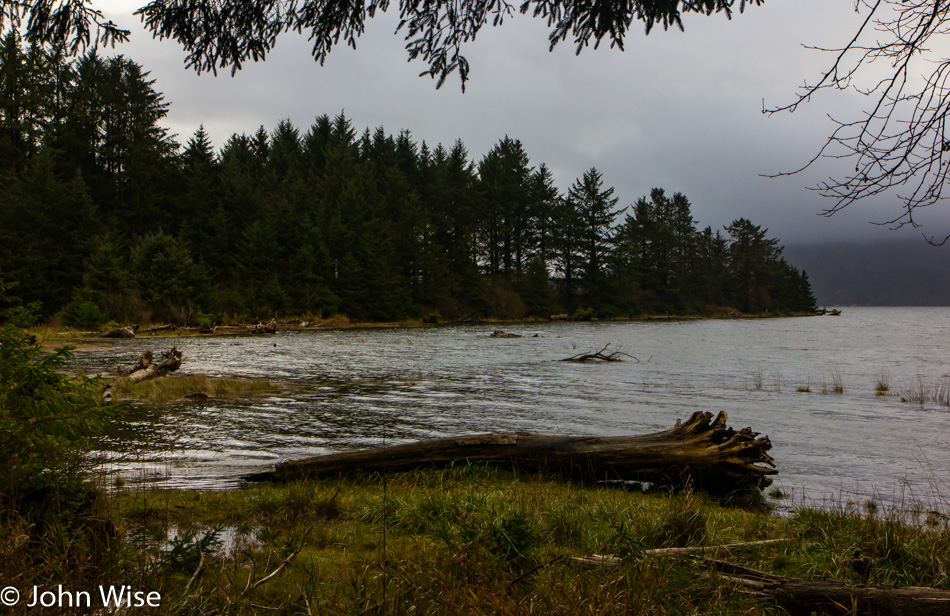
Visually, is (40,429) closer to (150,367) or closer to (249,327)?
(150,367)

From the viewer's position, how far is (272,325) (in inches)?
1388

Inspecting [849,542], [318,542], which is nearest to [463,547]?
[318,542]

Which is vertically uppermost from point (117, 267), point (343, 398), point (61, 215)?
point (61, 215)

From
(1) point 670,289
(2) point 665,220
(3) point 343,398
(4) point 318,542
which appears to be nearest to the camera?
(4) point 318,542

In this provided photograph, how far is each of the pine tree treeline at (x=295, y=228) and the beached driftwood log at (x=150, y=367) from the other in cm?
973

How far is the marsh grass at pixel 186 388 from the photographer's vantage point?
10.9 metres

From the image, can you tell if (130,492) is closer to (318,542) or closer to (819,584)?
(318,542)

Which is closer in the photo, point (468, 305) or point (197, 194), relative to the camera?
point (197, 194)

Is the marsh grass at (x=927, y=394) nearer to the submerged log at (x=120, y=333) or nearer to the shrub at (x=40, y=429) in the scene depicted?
the shrub at (x=40, y=429)

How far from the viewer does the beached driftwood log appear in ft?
40.7

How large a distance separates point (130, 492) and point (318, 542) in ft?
8.02

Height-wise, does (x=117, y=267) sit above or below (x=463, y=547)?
above

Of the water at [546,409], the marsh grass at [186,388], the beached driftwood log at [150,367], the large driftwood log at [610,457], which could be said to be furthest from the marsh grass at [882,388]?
the beached driftwood log at [150,367]

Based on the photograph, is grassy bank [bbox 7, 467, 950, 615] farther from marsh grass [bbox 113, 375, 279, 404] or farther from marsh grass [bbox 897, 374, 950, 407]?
marsh grass [bbox 897, 374, 950, 407]
